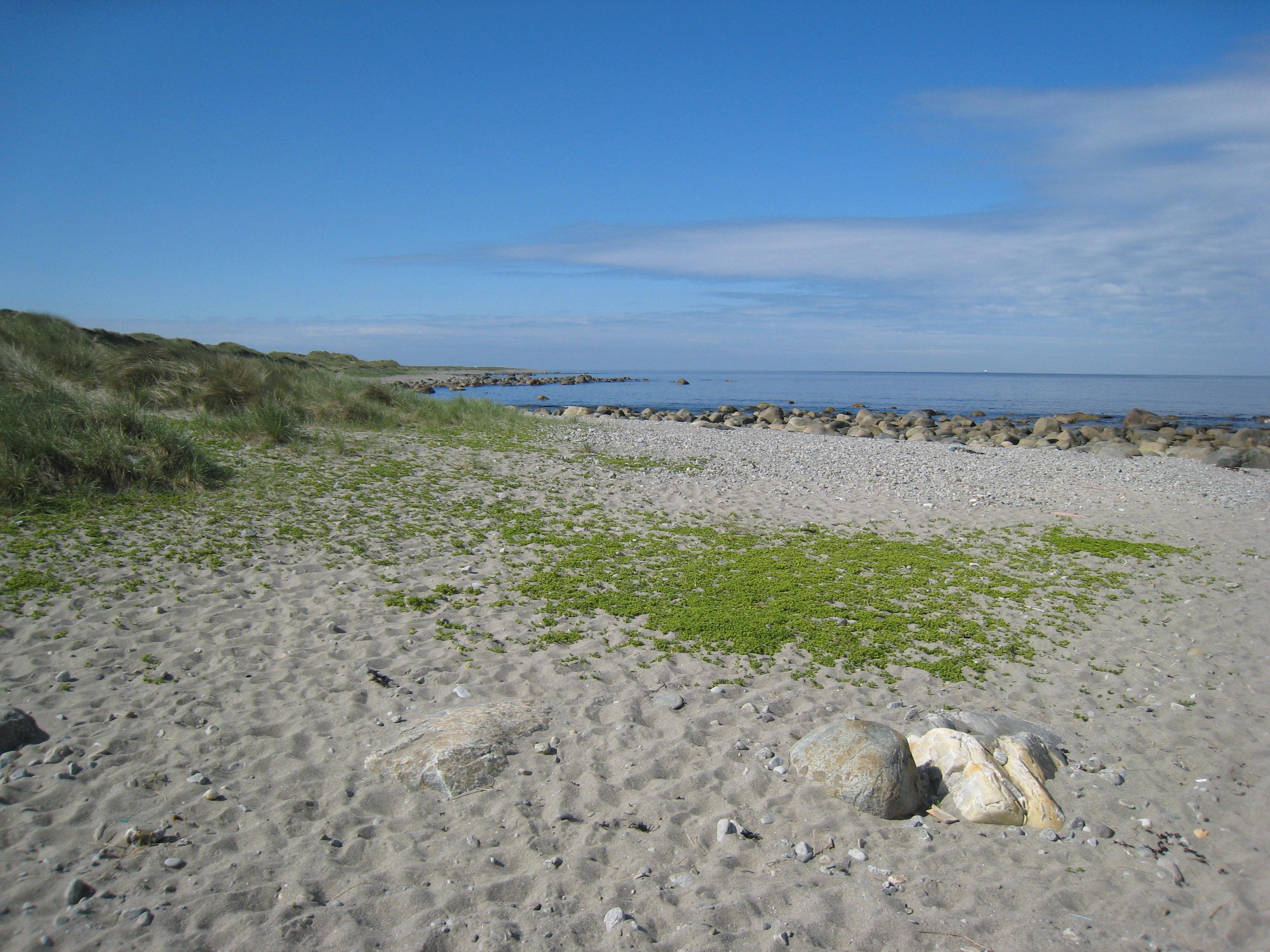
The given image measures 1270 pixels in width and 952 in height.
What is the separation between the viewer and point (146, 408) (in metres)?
13.5

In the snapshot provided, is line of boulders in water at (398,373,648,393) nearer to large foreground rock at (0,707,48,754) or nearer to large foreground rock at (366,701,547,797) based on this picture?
large foreground rock at (0,707,48,754)

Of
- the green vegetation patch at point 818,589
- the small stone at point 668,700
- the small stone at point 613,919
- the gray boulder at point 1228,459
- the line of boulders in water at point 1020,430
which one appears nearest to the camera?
the small stone at point 613,919

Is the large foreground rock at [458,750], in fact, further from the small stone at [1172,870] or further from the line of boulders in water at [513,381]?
the line of boulders in water at [513,381]

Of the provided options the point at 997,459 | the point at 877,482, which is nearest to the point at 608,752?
the point at 877,482

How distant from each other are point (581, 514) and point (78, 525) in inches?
244

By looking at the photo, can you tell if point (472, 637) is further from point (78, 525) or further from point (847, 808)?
point (78, 525)

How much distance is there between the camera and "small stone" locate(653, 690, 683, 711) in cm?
533

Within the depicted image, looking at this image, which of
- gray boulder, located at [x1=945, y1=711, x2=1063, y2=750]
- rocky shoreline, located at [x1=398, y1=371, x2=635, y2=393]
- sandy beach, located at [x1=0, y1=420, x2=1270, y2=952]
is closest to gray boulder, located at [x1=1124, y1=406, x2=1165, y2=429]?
sandy beach, located at [x1=0, y1=420, x2=1270, y2=952]

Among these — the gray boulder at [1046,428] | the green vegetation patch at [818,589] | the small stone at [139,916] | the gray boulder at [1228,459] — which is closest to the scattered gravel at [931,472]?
the gray boulder at [1228,459]

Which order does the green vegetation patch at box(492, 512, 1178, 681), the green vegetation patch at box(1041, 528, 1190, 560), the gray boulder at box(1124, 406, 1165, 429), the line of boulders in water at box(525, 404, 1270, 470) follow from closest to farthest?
the green vegetation patch at box(492, 512, 1178, 681)
the green vegetation patch at box(1041, 528, 1190, 560)
the line of boulders in water at box(525, 404, 1270, 470)
the gray boulder at box(1124, 406, 1165, 429)

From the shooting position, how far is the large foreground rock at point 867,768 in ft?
13.9

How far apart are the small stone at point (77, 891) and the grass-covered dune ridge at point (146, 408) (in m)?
6.88

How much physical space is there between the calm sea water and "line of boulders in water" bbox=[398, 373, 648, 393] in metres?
2.88

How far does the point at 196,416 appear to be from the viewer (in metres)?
13.9
